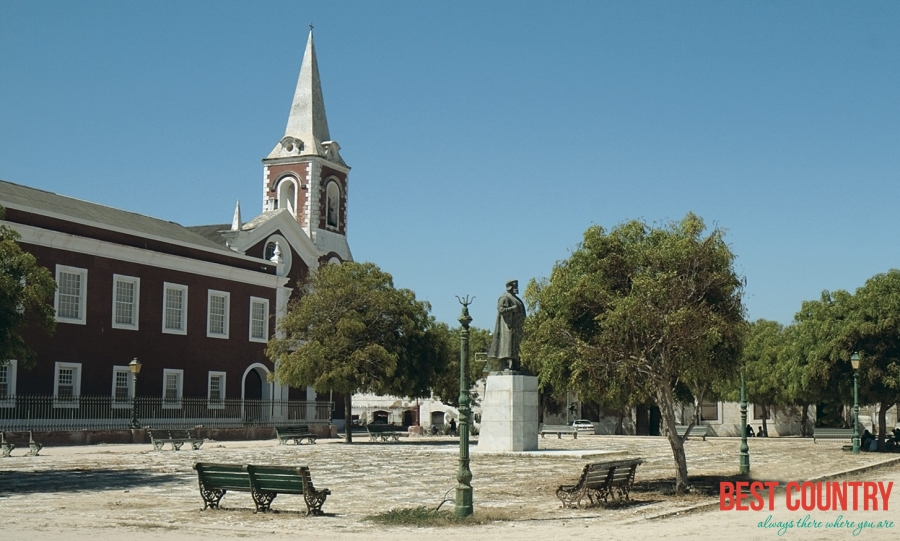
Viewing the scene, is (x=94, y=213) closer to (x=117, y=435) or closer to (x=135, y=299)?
(x=135, y=299)

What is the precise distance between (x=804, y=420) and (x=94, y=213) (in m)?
44.5

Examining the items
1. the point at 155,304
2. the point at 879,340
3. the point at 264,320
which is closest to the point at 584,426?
the point at 264,320

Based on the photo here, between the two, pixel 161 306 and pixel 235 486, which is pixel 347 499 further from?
pixel 161 306

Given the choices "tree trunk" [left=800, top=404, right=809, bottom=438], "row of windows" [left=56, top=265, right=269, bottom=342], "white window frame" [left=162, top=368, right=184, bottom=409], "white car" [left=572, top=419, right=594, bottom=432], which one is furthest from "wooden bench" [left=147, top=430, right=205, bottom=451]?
"tree trunk" [left=800, top=404, right=809, bottom=438]

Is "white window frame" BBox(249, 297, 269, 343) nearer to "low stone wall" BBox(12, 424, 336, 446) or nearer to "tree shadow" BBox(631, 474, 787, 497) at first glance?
"low stone wall" BBox(12, 424, 336, 446)

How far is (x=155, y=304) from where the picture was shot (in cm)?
4700

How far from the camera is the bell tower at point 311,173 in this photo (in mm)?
66750

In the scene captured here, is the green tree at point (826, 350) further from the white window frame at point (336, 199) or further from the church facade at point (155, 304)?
the white window frame at point (336, 199)

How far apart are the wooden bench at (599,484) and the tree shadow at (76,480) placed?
900 centimetres

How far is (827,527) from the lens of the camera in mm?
14742

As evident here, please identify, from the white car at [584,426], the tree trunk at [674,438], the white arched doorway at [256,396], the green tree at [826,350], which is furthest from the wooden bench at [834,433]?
the tree trunk at [674,438]

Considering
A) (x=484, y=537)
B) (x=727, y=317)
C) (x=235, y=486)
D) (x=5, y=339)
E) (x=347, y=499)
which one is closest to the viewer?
(x=484, y=537)

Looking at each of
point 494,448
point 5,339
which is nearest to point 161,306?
point 494,448

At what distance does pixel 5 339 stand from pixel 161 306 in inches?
971
